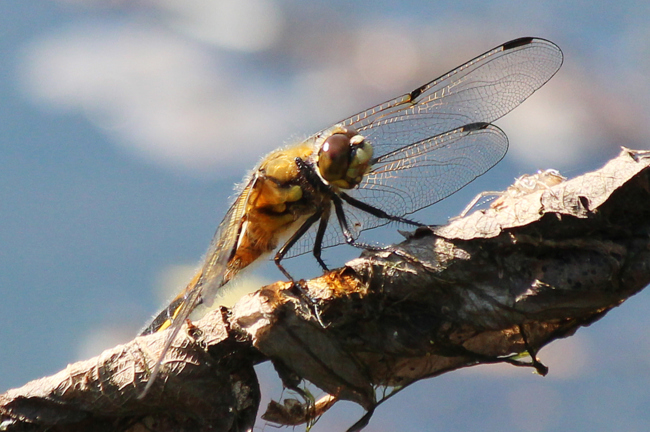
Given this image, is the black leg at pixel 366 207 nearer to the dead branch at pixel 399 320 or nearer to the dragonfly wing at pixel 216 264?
the dragonfly wing at pixel 216 264

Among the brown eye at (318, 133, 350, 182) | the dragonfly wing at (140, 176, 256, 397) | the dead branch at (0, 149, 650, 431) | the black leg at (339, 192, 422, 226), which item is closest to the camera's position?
the dead branch at (0, 149, 650, 431)

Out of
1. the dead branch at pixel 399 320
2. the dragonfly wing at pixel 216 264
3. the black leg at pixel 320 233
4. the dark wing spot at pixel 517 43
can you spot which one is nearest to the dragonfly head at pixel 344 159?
the black leg at pixel 320 233

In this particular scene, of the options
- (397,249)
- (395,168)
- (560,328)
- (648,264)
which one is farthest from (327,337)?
(395,168)

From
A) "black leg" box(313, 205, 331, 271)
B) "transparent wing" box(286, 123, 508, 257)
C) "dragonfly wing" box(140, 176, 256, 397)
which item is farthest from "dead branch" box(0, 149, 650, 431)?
"transparent wing" box(286, 123, 508, 257)

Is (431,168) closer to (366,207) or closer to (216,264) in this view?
(366,207)

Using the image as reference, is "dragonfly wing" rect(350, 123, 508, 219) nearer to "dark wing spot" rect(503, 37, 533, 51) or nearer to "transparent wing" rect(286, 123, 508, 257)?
"transparent wing" rect(286, 123, 508, 257)

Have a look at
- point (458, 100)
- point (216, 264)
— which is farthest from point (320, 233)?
point (458, 100)

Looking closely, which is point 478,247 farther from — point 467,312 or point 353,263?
point 353,263
